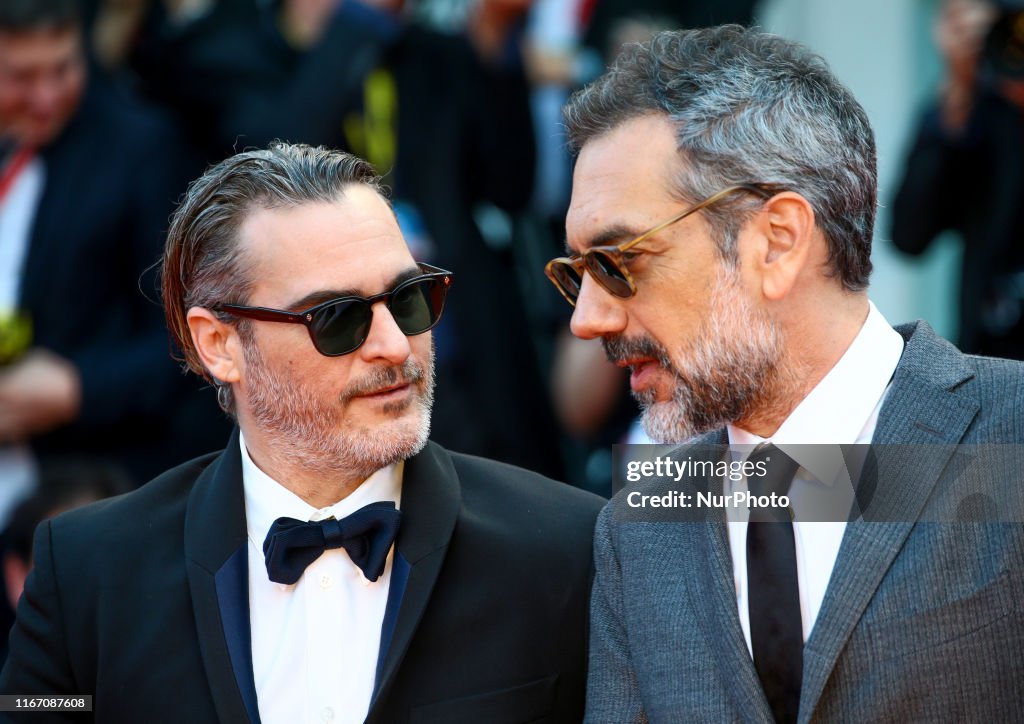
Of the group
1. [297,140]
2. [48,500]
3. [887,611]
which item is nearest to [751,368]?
[887,611]

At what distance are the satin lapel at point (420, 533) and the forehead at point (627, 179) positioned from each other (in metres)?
0.66

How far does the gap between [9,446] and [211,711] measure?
2192mm

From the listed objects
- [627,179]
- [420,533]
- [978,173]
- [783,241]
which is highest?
[978,173]

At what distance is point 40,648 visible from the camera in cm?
316

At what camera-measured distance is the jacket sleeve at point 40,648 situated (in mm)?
3129

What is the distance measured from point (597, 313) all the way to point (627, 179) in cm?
31

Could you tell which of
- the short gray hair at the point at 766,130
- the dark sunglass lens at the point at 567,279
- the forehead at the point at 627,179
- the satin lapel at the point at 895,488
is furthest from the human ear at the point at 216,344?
the satin lapel at the point at 895,488

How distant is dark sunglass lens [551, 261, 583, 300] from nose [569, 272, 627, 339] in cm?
7

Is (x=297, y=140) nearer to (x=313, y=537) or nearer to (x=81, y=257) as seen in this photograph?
(x=81, y=257)

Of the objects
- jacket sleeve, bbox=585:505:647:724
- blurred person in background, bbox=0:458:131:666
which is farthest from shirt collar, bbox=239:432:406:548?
blurred person in background, bbox=0:458:131:666

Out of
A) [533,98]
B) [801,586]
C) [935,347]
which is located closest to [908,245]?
[533,98]

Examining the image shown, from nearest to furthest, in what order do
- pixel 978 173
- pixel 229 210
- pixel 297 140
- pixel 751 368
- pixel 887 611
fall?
pixel 887 611, pixel 751 368, pixel 229 210, pixel 297 140, pixel 978 173

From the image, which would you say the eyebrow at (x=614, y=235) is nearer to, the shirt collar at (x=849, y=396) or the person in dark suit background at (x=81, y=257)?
the shirt collar at (x=849, y=396)

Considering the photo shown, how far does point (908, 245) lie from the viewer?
5383mm
